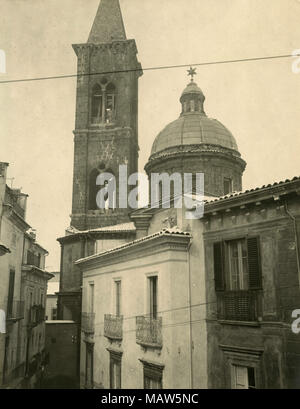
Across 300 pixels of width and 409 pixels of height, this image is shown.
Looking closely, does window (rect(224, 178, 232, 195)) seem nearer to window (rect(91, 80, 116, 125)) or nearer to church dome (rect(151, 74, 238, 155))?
church dome (rect(151, 74, 238, 155))

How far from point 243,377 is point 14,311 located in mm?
10510

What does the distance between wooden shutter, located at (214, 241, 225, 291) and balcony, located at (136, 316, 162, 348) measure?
88.1 inches

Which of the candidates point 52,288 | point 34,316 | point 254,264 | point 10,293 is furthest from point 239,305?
point 52,288

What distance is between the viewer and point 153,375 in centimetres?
1324

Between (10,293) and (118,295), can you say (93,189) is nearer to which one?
(10,293)

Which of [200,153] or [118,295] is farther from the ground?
[200,153]

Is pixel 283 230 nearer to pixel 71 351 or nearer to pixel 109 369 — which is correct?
pixel 109 369

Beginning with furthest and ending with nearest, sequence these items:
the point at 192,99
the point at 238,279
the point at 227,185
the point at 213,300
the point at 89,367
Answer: the point at 192,99
the point at 227,185
the point at 89,367
the point at 213,300
the point at 238,279

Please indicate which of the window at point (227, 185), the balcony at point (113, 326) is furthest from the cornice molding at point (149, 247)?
the window at point (227, 185)

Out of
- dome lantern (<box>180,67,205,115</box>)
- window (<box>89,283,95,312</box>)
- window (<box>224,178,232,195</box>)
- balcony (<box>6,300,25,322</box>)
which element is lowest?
balcony (<box>6,300,25,322</box>)

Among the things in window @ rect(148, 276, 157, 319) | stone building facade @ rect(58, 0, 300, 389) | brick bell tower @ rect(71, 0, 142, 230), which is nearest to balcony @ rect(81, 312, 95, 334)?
stone building facade @ rect(58, 0, 300, 389)

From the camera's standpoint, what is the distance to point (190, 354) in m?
12.6

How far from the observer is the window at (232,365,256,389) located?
1116 cm

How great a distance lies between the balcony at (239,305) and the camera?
36.6ft
